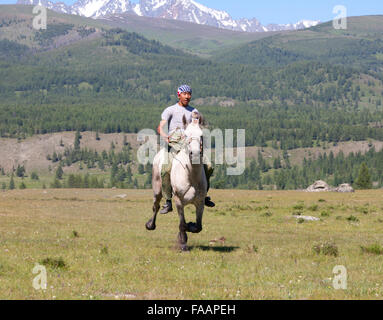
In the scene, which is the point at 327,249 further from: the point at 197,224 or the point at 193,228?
the point at 193,228

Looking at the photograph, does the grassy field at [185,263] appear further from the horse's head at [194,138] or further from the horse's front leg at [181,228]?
the horse's head at [194,138]

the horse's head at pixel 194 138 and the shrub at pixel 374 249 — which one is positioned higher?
the horse's head at pixel 194 138

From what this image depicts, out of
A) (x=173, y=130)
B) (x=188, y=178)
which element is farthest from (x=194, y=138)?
(x=173, y=130)

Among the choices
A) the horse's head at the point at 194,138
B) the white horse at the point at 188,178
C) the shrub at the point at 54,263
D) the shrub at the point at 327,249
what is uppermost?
the horse's head at the point at 194,138

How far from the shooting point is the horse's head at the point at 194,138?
18.7 m

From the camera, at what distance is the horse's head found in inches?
→ 735

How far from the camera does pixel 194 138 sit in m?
18.8

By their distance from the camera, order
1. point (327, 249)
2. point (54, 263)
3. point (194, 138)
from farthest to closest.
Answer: point (327, 249) < point (194, 138) < point (54, 263)

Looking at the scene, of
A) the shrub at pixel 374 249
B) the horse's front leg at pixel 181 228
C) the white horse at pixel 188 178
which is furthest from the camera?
the shrub at pixel 374 249

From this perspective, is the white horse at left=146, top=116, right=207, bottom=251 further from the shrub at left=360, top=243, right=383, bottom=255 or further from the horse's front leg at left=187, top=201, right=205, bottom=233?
the shrub at left=360, top=243, right=383, bottom=255

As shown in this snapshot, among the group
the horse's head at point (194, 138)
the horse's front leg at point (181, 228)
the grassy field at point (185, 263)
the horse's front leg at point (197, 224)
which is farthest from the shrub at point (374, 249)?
the horse's head at point (194, 138)

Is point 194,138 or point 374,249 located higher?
point 194,138
